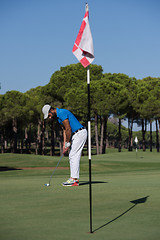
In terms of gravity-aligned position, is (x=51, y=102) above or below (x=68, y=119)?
above

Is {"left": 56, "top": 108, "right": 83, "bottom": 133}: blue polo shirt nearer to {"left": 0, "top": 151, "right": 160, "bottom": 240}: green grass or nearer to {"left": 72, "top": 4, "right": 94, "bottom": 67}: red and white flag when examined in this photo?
{"left": 0, "top": 151, "right": 160, "bottom": 240}: green grass

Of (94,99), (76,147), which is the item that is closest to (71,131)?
(76,147)

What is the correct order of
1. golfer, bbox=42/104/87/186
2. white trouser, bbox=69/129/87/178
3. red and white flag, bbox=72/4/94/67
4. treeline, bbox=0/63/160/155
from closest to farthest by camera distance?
red and white flag, bbox=72/4/94/67, golfer, bbox=42/104/87/186, white trouser, bbox=69/129/87/178, treeline, bbox=0/63/160/155

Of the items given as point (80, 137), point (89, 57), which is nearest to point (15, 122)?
point (80, 137)

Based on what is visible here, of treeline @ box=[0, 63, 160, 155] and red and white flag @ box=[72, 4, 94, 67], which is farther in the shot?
treeline @ box=[0, 63, 160, 155]

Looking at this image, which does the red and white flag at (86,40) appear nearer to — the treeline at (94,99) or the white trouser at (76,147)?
the white trouser at (76,147)

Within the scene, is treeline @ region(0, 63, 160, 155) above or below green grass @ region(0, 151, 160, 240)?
above

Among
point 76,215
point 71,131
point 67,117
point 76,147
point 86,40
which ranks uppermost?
point 86,40

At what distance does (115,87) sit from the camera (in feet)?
193

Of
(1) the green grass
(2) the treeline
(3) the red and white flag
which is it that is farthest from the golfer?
(2) the treeline

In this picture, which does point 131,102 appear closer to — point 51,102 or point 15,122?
point 51,102

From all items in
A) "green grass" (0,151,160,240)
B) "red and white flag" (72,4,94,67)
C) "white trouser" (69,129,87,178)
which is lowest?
"green grass" (0,151,160,240)

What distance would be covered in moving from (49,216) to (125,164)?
29.3 meters

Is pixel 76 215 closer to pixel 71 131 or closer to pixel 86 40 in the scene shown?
pixel 86 40
